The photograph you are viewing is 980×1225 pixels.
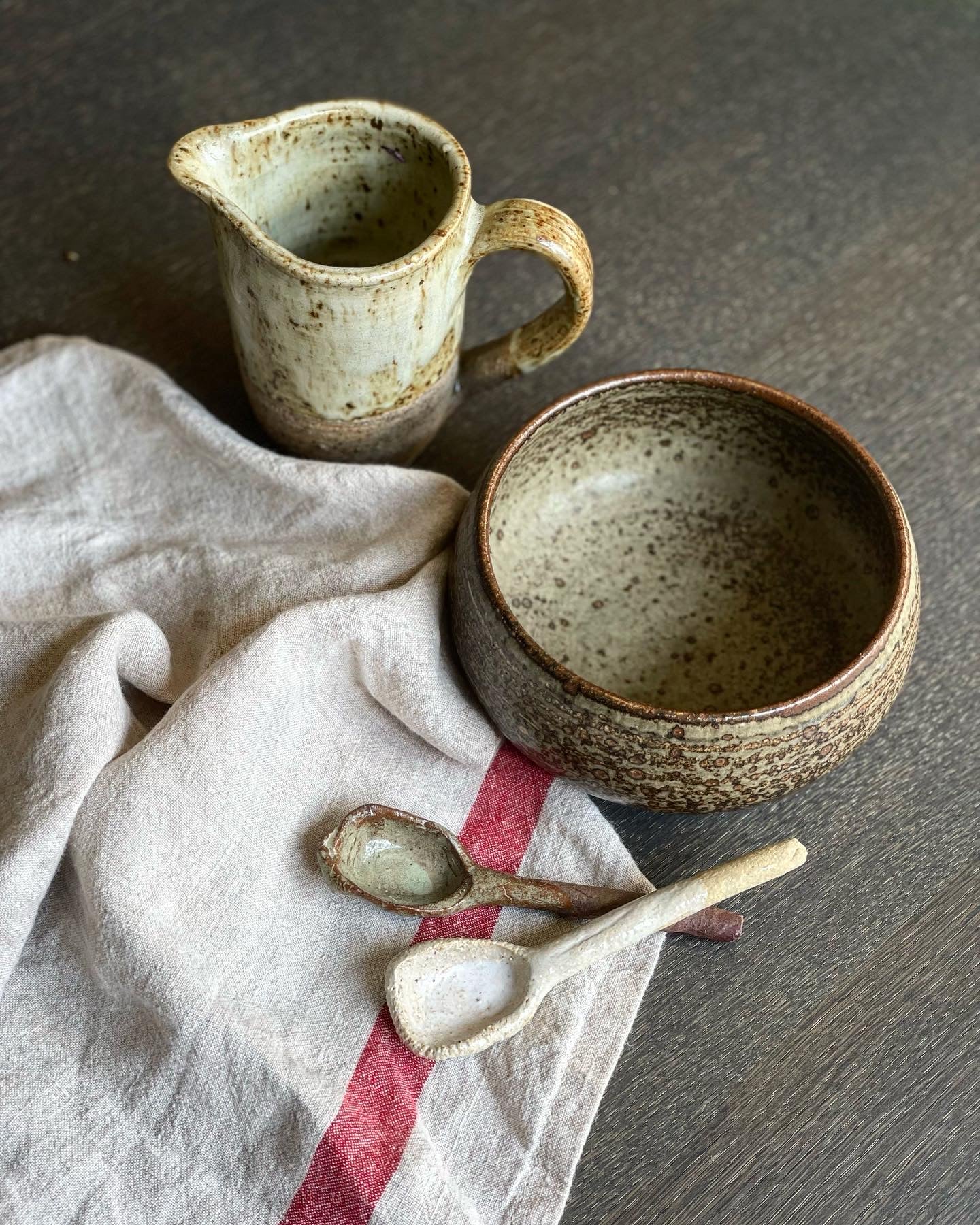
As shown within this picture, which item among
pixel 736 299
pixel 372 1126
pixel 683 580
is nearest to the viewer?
pixel 372 1126

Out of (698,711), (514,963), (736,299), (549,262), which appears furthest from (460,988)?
(736,299)

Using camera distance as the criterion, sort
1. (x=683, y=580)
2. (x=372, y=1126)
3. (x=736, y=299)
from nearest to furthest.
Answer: (x=372, y=1126) → (x=683, y=580) → (x=736, y=299)

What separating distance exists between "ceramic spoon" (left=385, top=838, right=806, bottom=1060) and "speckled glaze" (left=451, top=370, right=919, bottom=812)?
3 cm

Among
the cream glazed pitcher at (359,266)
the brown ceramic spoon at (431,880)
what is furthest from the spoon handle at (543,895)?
the cream glazed pitcher at (359,266)

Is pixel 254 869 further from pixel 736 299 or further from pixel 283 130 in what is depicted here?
pixel 736 299

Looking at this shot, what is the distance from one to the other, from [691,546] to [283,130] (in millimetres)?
282

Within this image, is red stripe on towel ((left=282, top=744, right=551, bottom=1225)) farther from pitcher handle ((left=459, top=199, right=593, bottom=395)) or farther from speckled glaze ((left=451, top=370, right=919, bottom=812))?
pitcher handle ((left=459, top=199, right=593, bottom=395))

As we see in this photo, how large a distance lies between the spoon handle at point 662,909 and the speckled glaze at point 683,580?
0.03m

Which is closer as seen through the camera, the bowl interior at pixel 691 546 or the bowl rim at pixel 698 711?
the bowl rim at pixel 698 711

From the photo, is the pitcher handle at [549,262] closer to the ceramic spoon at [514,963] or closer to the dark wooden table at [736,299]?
the dark wooden table at [736,299]

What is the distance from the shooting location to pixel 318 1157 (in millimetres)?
488

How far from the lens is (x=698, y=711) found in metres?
0.57

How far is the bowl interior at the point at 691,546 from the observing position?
607mm

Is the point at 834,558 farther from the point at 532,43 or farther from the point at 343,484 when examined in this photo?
the point at 532,43
